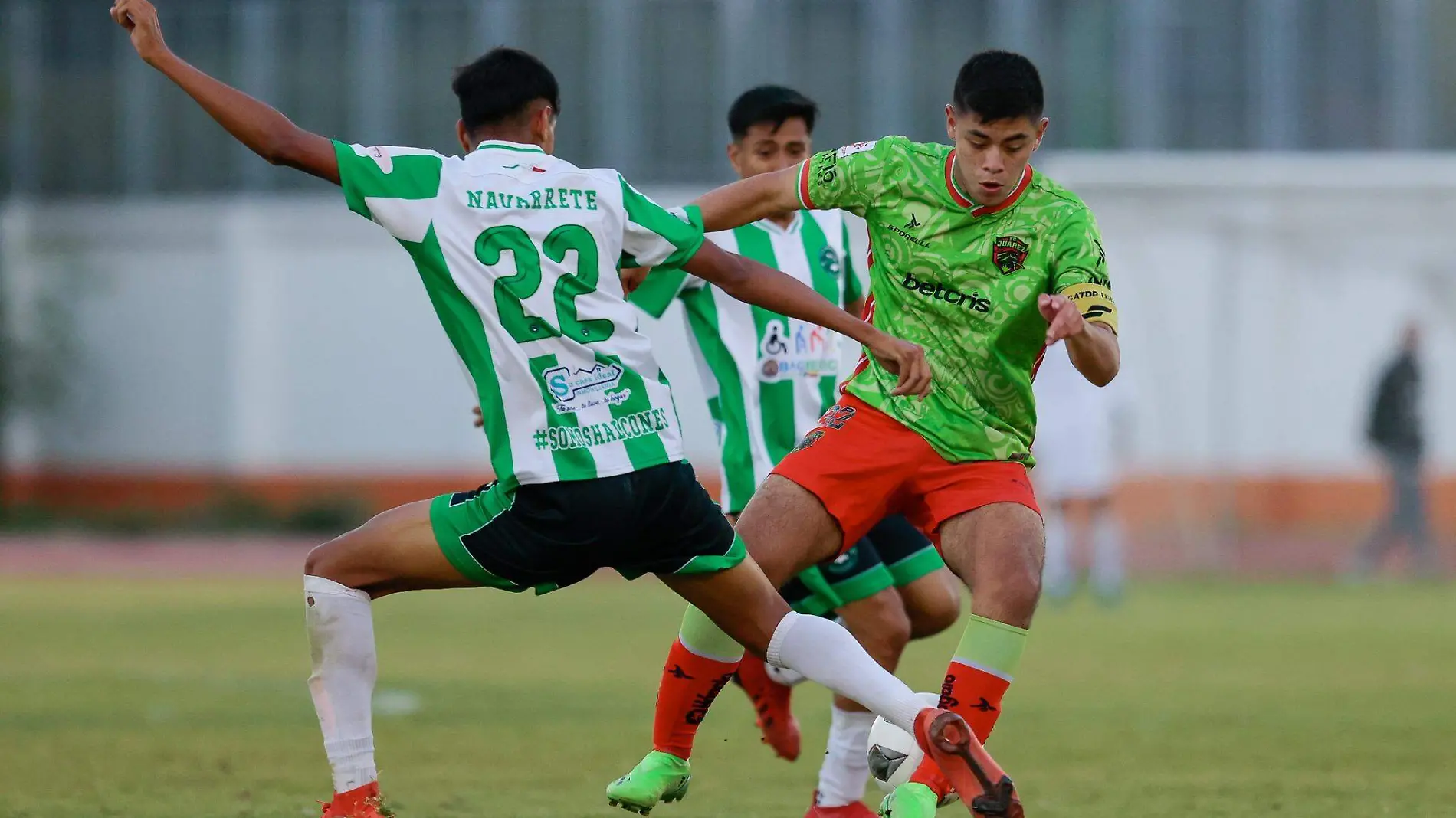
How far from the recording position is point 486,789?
282 inches

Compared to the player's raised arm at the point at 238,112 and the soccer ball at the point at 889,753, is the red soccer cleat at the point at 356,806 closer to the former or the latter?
the soccer ball at the point at 889,753

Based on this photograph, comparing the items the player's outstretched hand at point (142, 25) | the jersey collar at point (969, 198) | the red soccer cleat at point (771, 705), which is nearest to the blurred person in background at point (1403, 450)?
the red soccer cleat at point (771, 705)

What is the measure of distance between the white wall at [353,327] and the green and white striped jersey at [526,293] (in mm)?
19332

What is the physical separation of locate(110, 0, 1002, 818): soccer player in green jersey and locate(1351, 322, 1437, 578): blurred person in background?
1645 cm

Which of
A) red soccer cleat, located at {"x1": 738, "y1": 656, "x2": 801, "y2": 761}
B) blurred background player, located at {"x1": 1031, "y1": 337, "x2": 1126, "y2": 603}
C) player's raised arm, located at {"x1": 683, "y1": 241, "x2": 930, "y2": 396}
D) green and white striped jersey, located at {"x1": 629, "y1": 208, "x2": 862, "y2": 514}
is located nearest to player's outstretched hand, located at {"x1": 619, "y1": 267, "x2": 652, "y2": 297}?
player's raised arm, located at {"x1": 683, "y1": 241, "x2": 930, "y2": 396}

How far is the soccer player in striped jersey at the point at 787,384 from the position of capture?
6.86m

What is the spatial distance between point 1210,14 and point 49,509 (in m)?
17.3

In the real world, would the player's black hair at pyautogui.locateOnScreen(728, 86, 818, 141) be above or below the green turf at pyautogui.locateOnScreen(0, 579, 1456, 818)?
above

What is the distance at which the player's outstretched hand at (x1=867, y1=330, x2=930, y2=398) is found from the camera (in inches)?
214

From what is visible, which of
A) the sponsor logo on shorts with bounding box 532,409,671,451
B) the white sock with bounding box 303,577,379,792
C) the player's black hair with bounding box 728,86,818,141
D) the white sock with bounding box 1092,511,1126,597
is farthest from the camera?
the white sock with bounding box 1092,511,1126,597

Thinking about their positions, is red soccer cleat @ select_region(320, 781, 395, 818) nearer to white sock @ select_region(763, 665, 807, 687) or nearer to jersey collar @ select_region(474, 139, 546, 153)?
jersey collar @ select_region(474, 139, 546, 153)

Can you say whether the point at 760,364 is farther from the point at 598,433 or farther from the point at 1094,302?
the point at 598,433

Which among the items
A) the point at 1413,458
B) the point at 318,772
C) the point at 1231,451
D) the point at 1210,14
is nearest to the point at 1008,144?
the point at 318,772

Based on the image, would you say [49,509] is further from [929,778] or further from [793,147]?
[929,778]
